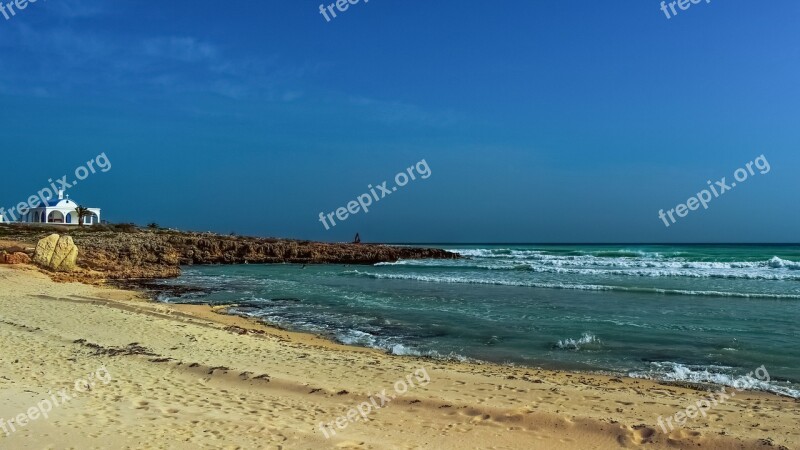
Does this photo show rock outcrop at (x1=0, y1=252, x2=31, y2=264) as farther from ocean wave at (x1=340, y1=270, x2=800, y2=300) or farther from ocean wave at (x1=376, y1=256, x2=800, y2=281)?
ocean wave at (x1=376, y1=256, x2=800, y2=281)

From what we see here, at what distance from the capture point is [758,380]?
852 centimetres

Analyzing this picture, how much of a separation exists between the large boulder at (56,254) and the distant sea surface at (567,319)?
18.0ft

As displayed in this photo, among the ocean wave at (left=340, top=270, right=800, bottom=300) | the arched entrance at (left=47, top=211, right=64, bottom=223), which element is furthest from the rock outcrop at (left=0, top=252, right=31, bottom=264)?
the arched entrance at (left=47, top=211, right=64, bottom=223)

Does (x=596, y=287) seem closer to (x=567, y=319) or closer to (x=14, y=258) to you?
(x=567, y=319)

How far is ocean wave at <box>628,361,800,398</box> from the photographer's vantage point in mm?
8117

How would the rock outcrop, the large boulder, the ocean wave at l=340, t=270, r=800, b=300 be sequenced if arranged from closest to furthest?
the ocean wave at l=340, t=270, r=800, b=300 < the rock outcrop < the large boulder

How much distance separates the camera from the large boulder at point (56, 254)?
77.0 ft

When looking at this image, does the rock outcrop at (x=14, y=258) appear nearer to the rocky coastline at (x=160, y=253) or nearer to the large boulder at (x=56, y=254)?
the rocky coastline at (x=160, y=253)

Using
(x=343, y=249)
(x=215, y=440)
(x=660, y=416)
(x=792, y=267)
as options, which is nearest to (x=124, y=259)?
(x=343, y=249)

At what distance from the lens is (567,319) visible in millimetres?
14492

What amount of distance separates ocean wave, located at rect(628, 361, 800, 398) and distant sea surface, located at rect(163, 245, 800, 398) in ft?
0.06

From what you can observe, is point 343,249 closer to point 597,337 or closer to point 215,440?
point 597,337

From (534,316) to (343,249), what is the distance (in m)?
36.3

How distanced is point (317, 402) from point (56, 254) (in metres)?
21.9
